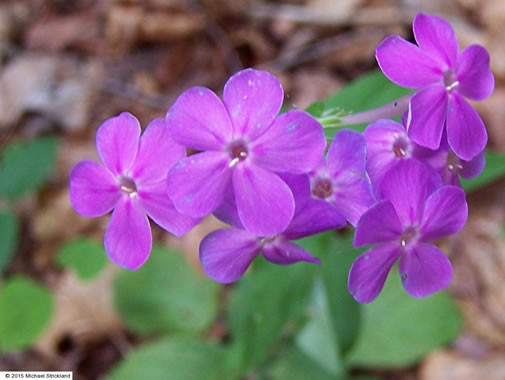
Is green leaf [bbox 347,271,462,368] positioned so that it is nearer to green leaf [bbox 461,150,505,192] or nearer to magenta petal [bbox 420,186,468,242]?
green leaf [bbox 461,150,505,192]

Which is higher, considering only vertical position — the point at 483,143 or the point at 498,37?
the point at 483,143

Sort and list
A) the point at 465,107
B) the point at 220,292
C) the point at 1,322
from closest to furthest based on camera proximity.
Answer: the point at 465,107
the point at 1,322
the point at 220,292

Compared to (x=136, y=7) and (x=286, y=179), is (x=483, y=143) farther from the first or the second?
(x=136, y=7)

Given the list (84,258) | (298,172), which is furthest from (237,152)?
(84,258)

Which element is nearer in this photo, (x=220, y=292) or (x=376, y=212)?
(x=376, y=212)

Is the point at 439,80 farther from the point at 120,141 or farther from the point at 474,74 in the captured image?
the point at 120,141

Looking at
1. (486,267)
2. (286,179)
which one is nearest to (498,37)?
(486,267)
